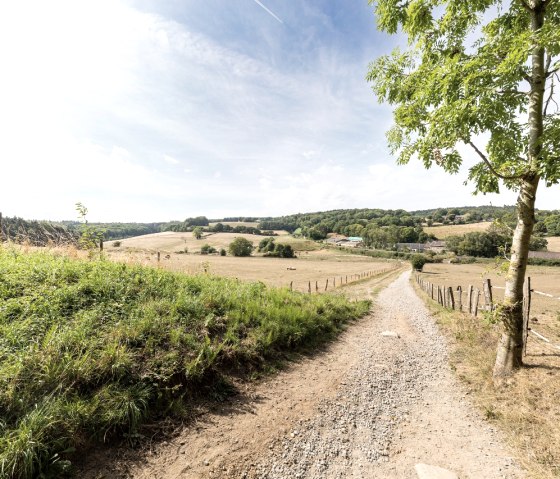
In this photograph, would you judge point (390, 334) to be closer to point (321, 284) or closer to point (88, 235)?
point (88, 235)

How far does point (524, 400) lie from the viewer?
15.6ft

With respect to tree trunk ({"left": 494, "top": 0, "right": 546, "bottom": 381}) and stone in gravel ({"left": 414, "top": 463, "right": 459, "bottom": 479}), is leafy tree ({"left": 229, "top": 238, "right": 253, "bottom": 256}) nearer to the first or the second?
tree trunk ({"left": 494, "top": 0, "right": 546, "bottom": 381})

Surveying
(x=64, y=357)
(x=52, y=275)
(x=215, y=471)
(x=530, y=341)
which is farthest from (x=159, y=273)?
(x=530, y=341)

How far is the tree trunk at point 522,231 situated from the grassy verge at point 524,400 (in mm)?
351

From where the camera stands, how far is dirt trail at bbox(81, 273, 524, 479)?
3.46m

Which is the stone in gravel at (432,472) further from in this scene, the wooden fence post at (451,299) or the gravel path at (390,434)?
the wooden fence post at (451,299)

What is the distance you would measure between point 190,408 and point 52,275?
15.6 feet

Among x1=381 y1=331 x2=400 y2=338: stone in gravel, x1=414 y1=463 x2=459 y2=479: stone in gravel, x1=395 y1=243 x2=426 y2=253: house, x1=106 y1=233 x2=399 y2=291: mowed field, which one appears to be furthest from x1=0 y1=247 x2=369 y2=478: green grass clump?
x1=395 y1=243 x2=426 y2=253: house

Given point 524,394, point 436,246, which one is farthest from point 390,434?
point 436,246

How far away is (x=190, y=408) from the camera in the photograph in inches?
175

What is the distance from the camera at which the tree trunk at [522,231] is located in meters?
4.85

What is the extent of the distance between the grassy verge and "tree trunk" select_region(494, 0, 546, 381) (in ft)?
1.15

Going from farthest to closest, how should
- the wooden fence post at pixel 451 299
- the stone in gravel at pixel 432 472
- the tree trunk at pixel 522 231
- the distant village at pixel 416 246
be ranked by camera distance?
the distant village at pixel 416 246, the wooden fence post at pixel 451 299, the tree trunk at pixel 522 231, the stone in gravel at pixel 432 472

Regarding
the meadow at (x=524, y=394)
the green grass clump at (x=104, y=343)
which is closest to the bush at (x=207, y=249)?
the green grass clump at (x=104, y=343)
